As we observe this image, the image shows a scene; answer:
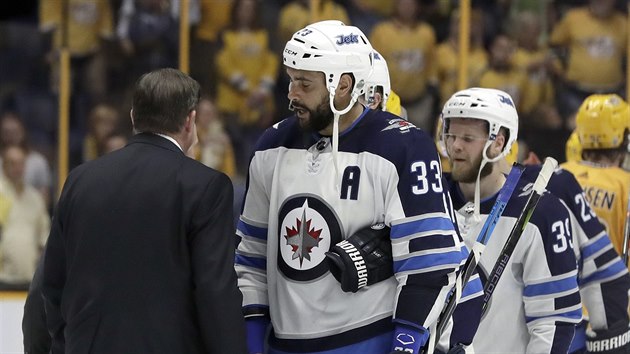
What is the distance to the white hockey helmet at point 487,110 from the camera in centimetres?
321

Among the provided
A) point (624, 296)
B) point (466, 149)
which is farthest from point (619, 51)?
point (466, 149)

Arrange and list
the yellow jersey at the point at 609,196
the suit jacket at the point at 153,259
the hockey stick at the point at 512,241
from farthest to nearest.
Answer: the yellow jersey at the point at 609,196
the hockey stick at the point at 512,241
the suit jacket at the point at 153,259

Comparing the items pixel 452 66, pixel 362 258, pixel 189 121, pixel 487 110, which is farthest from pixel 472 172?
pixel 452 66

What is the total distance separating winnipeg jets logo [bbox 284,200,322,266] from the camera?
254cm

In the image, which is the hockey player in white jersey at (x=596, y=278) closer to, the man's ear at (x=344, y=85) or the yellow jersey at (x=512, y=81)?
the man's ear at (x=344, y=85)

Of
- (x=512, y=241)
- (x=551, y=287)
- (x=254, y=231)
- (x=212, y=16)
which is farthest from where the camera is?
(x=212, y=16)

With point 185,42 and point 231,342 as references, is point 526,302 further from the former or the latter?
point 185,42

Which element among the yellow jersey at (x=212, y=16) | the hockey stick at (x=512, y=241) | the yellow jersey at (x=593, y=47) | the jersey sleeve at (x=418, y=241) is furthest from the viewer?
the yellow jersey at (x=212, y=16)

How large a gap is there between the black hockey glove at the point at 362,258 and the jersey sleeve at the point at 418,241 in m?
0.03

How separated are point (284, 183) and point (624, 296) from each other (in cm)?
139

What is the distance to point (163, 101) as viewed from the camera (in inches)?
96.1

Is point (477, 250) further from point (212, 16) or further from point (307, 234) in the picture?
point (212, 16)

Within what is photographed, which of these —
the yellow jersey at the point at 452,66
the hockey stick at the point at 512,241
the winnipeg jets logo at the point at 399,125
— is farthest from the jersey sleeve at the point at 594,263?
the yellow jersey at the point at 452,66

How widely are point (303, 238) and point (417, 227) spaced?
229 mm
